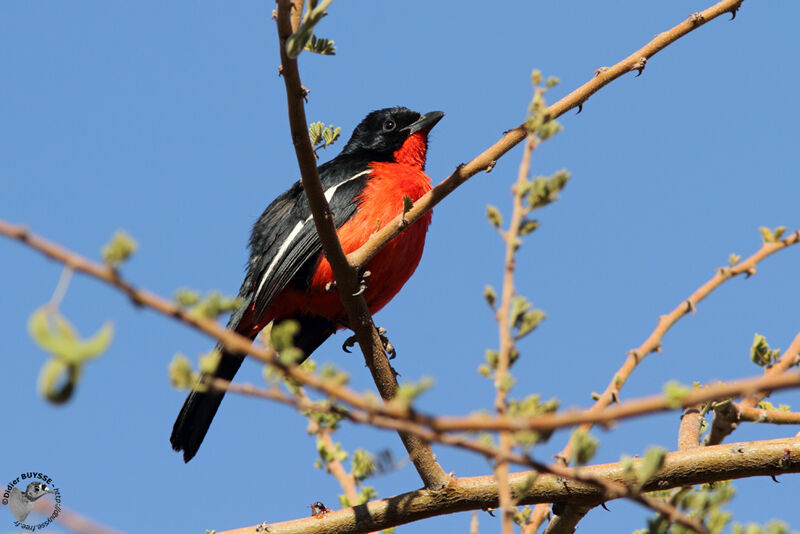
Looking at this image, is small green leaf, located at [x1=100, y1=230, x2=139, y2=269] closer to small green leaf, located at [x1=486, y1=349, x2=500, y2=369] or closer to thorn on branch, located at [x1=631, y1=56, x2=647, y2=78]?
small green leaf, located at [x1=486, y1=349, x2=500, y2=369]

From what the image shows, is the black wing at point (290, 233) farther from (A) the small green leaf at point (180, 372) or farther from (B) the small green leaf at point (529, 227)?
(A) the small green leaf at point (180, 372)

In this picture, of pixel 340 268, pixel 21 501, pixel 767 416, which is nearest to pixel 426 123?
pixel 340 268

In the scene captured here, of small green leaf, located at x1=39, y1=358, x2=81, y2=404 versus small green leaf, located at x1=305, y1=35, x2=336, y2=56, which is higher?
small green leaf, located at x1=305, y1=35, x2=336, y2=56

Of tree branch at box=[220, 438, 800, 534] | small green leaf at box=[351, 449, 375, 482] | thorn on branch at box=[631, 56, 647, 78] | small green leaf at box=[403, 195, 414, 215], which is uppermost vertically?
thorn on branch at box=[631, 56, 647, 78]

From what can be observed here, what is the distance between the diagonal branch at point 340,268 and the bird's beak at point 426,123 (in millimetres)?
2914

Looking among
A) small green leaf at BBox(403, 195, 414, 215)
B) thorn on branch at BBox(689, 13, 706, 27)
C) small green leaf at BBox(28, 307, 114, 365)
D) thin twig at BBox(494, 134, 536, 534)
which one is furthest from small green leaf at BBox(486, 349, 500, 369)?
thorn on branch at BBox(689, 13, 706, 27)

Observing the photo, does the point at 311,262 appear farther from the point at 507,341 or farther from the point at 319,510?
the point at 507,341

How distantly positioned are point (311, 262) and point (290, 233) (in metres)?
0.31

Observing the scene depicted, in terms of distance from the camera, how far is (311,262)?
5.23 metres

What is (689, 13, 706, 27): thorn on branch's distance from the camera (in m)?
3.37

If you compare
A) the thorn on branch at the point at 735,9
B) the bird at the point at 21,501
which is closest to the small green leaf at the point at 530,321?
the bird at the point at 21,501

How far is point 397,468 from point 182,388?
0.77 m

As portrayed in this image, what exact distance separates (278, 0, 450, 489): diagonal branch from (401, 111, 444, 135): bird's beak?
2.91 metres

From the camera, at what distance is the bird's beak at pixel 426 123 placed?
6527mm
